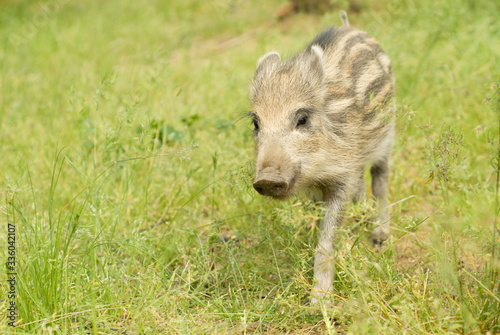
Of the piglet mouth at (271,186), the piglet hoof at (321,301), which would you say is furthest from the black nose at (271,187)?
the piglet hoof at (321,301)

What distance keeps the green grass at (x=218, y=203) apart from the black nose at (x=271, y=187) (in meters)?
0.14

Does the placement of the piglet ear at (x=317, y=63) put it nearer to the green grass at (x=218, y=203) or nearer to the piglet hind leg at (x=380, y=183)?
the green grass at (x=218, y=203)

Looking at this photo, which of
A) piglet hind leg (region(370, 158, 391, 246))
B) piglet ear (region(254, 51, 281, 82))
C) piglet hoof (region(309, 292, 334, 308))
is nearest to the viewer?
piglet hoof (region(309, 292, 334, 308))

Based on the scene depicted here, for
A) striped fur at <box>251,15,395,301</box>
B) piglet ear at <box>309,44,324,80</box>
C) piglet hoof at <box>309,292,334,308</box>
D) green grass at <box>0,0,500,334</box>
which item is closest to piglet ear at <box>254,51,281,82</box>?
striped fur at <box>251,15,395,301</box>

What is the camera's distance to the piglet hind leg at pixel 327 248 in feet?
9.04

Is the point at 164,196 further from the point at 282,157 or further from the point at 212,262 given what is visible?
the point at 282,157

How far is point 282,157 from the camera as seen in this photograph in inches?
114

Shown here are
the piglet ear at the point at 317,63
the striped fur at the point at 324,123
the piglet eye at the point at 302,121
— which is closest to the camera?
the striped fur at the point at 324,123

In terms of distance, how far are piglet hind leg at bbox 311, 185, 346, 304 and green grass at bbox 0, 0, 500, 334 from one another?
0.07 metres

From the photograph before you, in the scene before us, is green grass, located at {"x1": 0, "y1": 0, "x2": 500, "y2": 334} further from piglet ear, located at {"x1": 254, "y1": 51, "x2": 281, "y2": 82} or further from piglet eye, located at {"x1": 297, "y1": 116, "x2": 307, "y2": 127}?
piglet eye, located at {"x1": 297, "y1": 116, "x2": 307, "y2": 127}

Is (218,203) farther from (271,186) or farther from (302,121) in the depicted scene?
(271,186)

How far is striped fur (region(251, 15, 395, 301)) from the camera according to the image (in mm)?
2979

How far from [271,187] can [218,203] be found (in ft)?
4.09

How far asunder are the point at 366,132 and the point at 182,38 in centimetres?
564
